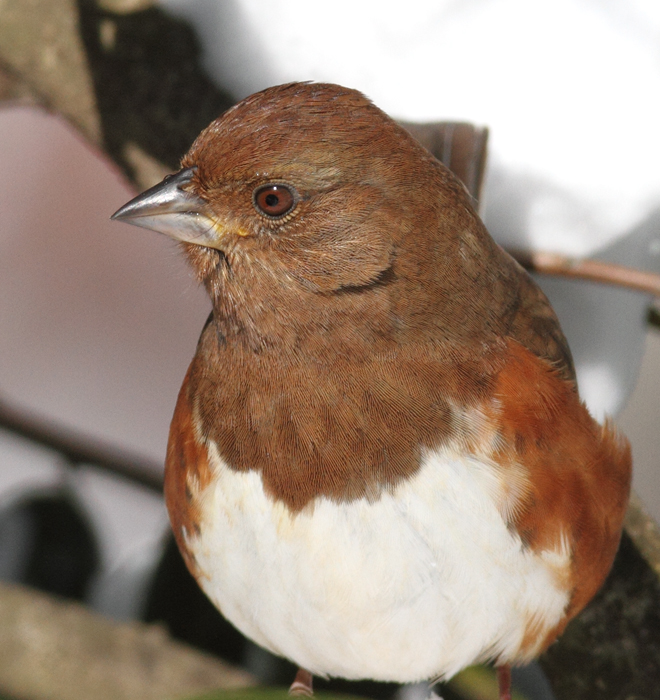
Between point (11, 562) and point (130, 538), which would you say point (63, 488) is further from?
point (130, 538)

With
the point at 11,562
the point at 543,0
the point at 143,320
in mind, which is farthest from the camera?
the point at 143,320

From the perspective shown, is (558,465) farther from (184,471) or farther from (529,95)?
(529,95)

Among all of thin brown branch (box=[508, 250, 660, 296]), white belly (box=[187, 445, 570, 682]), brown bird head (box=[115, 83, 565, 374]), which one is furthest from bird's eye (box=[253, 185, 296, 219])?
thin brown branch (box=[508, 250, 660, 296])

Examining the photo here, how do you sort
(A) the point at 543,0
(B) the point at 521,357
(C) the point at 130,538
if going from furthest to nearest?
1. (C) the point at 130,538
2. (A) the point at 543,0
3. (B) the point at 521,357

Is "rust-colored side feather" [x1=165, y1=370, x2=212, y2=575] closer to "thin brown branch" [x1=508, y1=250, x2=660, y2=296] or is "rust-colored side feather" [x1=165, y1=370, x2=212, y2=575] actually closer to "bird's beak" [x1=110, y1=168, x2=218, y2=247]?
"bird's beak" [x1=110, y1=168, x2=218, y2=247]

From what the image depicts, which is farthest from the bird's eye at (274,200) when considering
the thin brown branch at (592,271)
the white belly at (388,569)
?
the thin brown branch at (592,271)

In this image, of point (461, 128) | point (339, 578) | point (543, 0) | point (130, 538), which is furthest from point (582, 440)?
point (130, 538)
